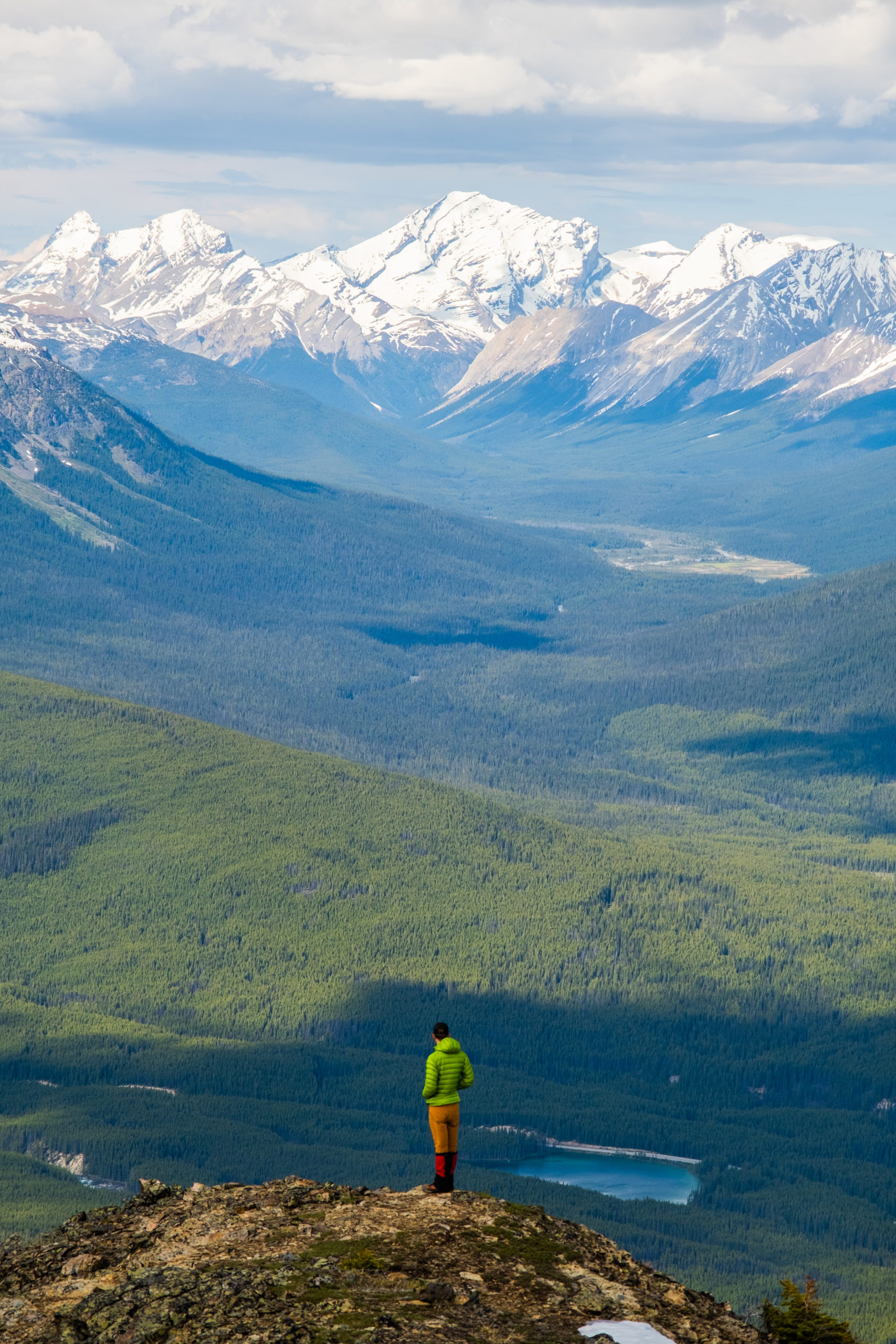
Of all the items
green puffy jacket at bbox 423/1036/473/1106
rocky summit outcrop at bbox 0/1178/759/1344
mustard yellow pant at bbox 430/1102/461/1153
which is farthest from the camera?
mustard yellow pant at bbox 430/1102/461/1153

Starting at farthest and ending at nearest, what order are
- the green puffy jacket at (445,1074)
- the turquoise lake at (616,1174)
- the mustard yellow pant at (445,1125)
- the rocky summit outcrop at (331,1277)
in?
the turquoise lake at (616,1174), the mustard yellow pant at (445,1125), the green puffy jacket at (445,1074), the rocky summit outcrop at (331,1277)

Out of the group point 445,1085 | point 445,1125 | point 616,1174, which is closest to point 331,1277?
point 445,1125

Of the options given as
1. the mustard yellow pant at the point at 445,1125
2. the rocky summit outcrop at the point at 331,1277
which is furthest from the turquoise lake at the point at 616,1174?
the mustard yellow pant at the point at 445,1125

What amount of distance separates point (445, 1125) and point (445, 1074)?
167 cm

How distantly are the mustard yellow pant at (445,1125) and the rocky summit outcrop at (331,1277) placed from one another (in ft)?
5.75

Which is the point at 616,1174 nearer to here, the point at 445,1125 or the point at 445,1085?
the point at 445,1125

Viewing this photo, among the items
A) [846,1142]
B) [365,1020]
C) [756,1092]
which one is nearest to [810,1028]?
[756,1092]

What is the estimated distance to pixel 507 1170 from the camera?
6216 inches

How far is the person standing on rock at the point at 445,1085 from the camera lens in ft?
162

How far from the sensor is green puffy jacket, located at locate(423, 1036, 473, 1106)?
162 ft

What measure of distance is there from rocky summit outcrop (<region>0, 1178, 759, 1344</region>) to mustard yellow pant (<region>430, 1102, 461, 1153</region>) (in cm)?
175

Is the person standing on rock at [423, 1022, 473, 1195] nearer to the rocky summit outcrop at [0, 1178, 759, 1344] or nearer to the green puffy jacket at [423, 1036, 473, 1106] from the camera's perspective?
the green puffy jacket at [423, 1036, 473, 1106]

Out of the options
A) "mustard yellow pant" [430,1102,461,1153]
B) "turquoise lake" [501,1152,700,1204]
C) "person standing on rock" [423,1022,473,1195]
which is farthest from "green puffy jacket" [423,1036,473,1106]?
"turquoise lake" [501,1152,700,1204]

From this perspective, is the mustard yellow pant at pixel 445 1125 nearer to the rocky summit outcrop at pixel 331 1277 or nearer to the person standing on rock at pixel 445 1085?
the person standing on rock at pixel 445 1085
